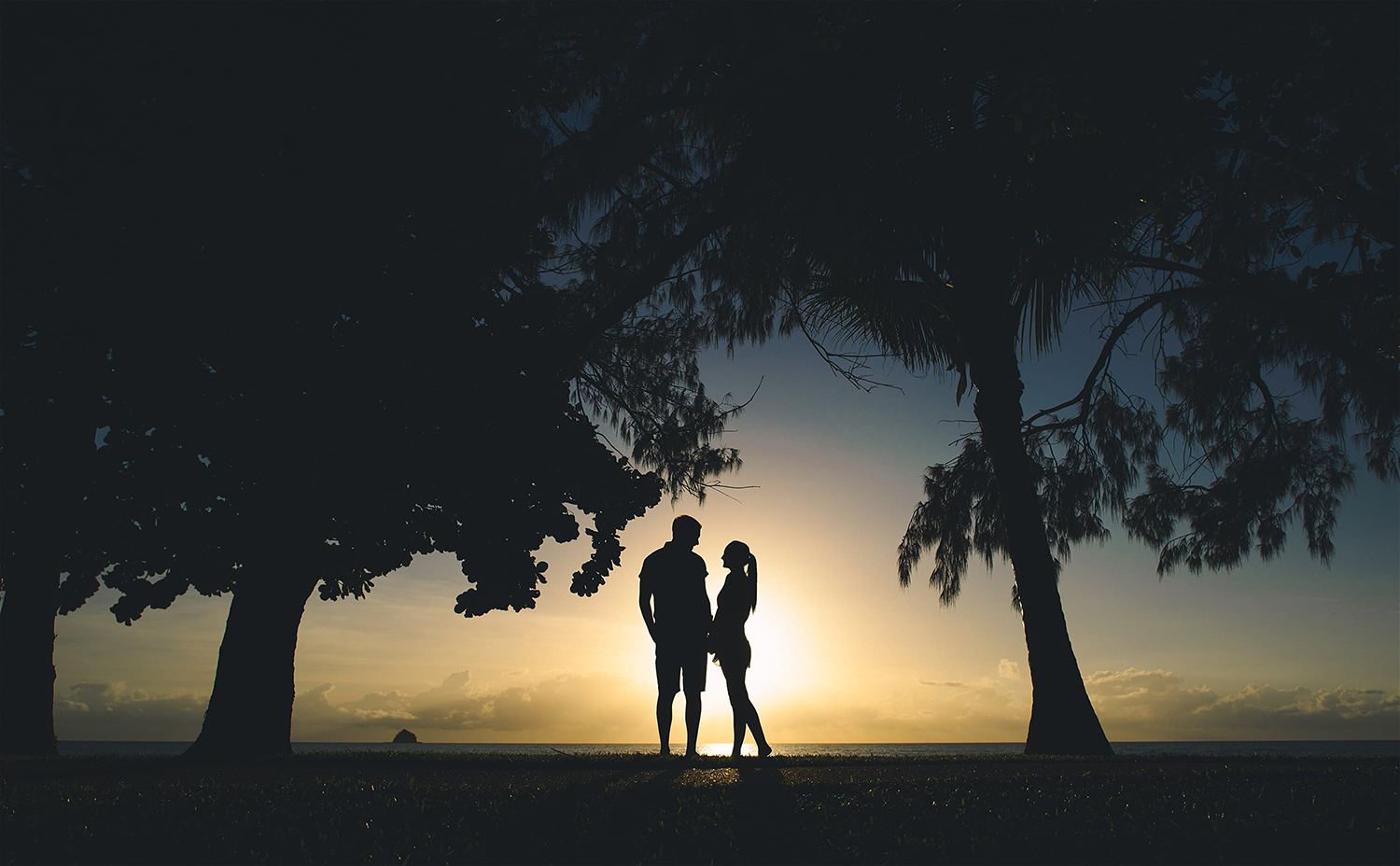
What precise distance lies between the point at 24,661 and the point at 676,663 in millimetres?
10480

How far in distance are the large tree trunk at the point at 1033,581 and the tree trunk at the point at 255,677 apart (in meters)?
8.11

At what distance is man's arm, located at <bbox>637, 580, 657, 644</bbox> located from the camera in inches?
280

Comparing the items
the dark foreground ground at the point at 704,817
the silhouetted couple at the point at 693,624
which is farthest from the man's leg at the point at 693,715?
the dark foreground ground at the point at 704,817

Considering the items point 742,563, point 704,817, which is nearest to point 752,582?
point 742,563

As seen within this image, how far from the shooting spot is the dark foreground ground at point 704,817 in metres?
3.82

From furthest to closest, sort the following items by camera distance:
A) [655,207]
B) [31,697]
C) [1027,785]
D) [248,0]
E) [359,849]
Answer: [31,697], [655,207], [248,0], [1027,785], [359,849]

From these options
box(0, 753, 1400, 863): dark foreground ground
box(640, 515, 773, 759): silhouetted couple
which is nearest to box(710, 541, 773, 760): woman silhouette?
box(640, 515, 773, 759): silhouetted couple

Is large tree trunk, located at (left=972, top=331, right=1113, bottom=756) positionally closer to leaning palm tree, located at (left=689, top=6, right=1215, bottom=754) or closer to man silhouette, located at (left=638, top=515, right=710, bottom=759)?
leaning palm tree, located at (left=689, top=6, right=1215, bottom=754)

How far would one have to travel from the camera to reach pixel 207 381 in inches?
372

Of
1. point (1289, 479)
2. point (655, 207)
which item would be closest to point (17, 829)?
point (655, 207)

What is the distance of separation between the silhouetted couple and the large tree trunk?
4315 mm

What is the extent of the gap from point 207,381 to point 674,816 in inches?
310

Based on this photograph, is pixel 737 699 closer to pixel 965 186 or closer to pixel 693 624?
pixel 693 624

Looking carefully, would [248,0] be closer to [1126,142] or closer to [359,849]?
[359,849]
